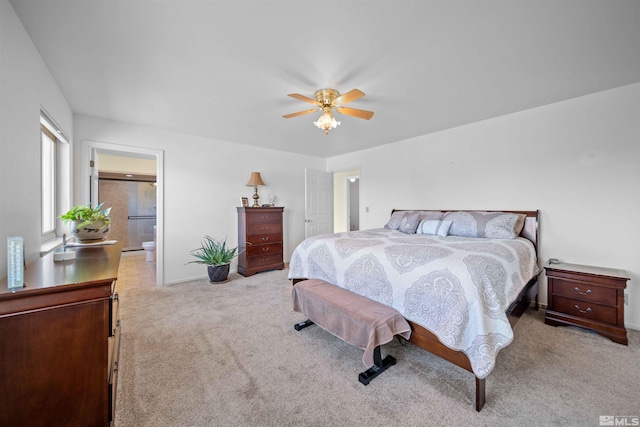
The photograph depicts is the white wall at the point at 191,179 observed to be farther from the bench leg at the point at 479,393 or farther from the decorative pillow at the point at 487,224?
the bench leg at the point at 479,393

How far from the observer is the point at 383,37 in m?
1.69

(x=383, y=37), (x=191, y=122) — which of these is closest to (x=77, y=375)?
(x=383, y=37)

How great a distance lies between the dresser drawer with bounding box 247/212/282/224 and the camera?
427 centimetres

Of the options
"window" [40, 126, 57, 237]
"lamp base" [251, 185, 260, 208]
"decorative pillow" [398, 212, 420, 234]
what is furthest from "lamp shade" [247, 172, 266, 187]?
"decorative pillow" [398, 212, 420, 234]

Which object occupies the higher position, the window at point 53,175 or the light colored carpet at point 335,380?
the window at point 53,175

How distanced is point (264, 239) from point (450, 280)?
3387 millimetres

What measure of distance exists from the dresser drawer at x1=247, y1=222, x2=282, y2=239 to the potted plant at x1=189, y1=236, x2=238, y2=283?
1.39 feet

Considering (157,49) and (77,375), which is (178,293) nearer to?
(77,375)

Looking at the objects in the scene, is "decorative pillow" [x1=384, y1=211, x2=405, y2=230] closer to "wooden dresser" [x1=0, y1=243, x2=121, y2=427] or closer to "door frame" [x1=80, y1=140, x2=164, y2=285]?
"wooden dresser" [x1=0, y1=243, x2=121, y2=427]

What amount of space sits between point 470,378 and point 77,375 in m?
2.24

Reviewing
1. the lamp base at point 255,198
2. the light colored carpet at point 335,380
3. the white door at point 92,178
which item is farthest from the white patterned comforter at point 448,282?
the white door at point 92,178

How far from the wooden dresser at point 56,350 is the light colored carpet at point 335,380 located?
47cm

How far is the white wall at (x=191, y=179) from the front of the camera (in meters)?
3.29

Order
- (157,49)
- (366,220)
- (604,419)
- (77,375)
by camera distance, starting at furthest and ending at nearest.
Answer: (366,220)
(157,49)
(604,419)
(77,375)
